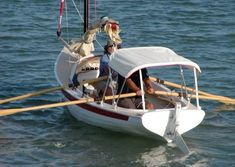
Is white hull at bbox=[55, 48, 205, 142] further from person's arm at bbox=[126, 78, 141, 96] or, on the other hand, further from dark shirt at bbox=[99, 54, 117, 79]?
dark shirt at bbox=[99, 54, 117, 79]

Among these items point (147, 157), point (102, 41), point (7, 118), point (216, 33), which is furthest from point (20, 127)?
point (216, 33)

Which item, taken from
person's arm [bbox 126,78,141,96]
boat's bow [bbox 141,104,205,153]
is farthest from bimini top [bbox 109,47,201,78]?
boat's bow [bbox 141,104,205,153]

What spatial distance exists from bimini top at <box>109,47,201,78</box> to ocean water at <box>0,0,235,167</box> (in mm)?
2092

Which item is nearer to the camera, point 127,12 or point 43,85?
point 43,85

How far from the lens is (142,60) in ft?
61.1

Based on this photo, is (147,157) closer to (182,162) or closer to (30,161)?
(182,162)

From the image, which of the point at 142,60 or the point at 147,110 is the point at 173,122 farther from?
the point at 142,60

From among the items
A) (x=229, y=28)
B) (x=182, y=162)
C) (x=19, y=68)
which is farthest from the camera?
(x=229, y=28)

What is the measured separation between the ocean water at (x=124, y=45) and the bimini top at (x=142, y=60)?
6.86 ft

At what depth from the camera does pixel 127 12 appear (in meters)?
35.0

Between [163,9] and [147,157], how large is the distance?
17659 millimetres

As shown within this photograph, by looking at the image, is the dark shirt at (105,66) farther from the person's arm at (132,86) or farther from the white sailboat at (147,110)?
the person's arm at (132,86)

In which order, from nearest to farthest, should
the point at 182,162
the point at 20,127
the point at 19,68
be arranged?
the point at 182,162 → the point at 20,127 → the point at 19,68

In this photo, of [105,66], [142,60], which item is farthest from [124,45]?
[142,60]
